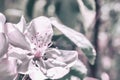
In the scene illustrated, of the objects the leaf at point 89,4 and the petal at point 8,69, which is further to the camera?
the leaf at point 89,4

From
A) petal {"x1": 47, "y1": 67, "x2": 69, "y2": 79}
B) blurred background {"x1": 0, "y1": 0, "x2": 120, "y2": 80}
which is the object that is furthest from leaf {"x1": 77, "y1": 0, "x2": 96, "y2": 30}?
petal {"x1": 47, "y1": 67, "x2": 69, "y2": 79}

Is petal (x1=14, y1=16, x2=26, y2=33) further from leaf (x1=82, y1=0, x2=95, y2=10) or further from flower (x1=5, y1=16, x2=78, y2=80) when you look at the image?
leaf (x1=82, y1=0, x2=95, y2=10)

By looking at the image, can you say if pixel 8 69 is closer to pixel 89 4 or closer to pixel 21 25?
pixel 21 25

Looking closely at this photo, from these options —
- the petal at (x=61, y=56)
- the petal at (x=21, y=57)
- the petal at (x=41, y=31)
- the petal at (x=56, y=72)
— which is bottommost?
the petal at (x=56, y=72)

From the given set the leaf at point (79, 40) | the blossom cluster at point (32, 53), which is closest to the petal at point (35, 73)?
the blossom cluster at point (32, 53)

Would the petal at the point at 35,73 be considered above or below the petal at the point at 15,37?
below

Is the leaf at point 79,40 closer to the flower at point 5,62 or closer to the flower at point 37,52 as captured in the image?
the flower at point 37,52
